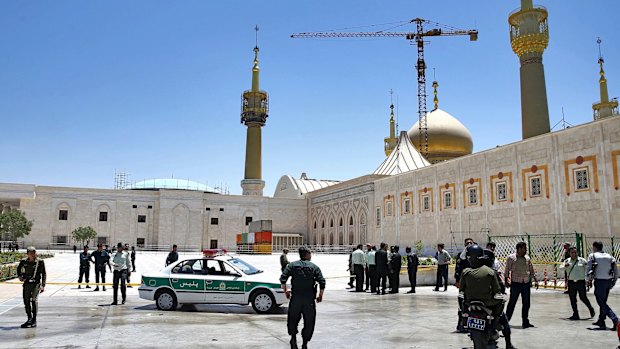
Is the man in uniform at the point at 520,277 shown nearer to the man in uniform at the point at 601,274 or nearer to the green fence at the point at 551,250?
the man in uniform at the point at 601,274

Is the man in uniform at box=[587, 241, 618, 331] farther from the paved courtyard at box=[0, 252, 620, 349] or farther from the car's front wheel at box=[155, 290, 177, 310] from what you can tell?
the car's front wheel at box=[155, 290, 177, 310]

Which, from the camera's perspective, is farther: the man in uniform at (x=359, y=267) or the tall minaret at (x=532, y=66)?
the tall minaret at (x=532, y=66)

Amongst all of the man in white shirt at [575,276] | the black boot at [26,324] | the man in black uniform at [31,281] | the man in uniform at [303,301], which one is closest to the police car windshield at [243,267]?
the man in black uniform at [31,281]

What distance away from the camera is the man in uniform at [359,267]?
53.7 feet

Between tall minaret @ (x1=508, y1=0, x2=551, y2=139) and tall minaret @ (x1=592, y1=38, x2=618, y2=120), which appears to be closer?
tall minaret @ (x1=508, y1=0, x2=551, y2=139)

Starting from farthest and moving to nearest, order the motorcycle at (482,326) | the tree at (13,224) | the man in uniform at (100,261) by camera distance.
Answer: the tree at (13,224) → the man in uniform at (100,261) → the motorcycle at (482,326)

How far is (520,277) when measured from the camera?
9195 mm

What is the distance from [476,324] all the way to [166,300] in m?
7.93

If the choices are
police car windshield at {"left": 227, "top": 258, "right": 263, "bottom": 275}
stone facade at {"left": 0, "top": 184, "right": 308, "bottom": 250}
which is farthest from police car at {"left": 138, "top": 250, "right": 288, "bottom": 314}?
stone facade at {"left": 0, "top": 184, "right": 308, "bottom": 250}

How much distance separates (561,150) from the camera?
96.7 feet

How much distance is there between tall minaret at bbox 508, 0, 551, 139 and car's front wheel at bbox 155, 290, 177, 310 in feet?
111

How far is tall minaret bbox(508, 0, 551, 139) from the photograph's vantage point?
38.9 meters

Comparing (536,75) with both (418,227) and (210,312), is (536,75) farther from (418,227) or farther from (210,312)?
(210,312)

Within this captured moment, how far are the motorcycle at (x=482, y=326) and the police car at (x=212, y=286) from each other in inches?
244
